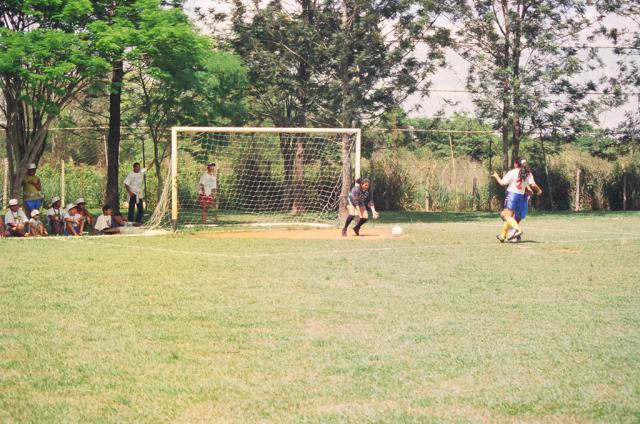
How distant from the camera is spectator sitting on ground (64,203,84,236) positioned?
68.8ft

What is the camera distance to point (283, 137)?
3206 cm

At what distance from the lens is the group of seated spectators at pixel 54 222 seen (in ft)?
65.9

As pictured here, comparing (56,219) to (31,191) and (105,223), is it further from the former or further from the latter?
(31,191)

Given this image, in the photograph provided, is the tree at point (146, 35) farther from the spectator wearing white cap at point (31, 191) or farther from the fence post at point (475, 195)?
the fence post at point (475, 195)

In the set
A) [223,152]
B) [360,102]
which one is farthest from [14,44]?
[360,102]

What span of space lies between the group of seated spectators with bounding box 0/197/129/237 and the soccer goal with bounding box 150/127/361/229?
6.50m

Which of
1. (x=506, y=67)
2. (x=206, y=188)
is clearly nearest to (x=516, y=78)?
(x=506, y=67)

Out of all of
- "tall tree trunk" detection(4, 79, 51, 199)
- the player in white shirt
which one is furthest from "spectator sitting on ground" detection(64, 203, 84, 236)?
the player in white shirt

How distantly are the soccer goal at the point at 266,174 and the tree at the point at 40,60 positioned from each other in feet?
20.4

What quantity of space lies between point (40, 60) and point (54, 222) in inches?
143

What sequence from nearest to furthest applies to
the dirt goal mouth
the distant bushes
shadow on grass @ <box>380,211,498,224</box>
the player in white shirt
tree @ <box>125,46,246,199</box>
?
1. the player in white shirt
2. the dirt goal mouth
3. tree @ <box>125,46,246,199</box>
4. shadow on grass @ <box>380,211,498,224</box>
5. the distant bushes

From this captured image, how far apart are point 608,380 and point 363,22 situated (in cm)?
2354

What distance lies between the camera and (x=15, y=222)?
65.6 ft

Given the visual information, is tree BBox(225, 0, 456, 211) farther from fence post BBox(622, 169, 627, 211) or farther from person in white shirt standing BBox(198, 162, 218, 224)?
fence post BBox(622, 169, 627, 211)
